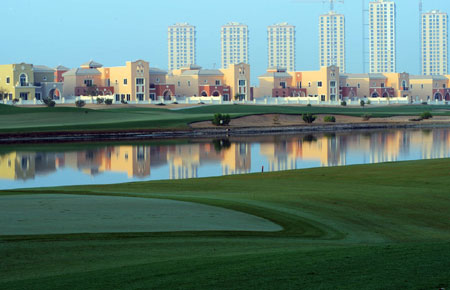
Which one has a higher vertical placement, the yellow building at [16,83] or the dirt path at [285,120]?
the yellow building at [16,83]

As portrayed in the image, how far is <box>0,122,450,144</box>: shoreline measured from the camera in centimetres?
7594

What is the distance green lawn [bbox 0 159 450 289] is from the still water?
67.8 ft

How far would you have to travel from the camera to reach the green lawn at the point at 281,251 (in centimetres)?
1158

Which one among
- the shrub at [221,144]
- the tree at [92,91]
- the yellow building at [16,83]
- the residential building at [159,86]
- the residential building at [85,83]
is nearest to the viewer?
the shrub at [221,144]

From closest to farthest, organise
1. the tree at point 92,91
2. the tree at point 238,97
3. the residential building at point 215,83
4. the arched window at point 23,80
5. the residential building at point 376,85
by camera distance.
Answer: the arched window at point 23,80, the tree at point 92,91, the tree at point 238,97, the residential building at point 215,83, the residential building at point 376,85

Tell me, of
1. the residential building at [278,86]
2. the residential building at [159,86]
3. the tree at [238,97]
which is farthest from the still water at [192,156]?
the residential building at [278,86]

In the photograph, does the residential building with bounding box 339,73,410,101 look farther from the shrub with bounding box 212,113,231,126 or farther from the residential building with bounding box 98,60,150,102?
the shrub with bounding box 212,113,231,126

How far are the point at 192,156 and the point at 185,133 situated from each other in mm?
26815

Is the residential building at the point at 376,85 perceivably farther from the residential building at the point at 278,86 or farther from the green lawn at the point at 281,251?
the green lawn at the point at 281,251

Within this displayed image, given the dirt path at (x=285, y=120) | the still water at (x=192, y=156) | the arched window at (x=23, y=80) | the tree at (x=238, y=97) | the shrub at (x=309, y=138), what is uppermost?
the arched window at (x=23, y=80)

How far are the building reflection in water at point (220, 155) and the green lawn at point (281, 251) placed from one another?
21.9m

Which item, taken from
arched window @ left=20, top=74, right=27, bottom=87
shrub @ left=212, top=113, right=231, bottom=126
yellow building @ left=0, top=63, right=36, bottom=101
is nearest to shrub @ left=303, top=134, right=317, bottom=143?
shrub @ left=212, top=113, right=231, bottom=126

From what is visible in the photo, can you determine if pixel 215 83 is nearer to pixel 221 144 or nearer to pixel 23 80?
pixel 23 80

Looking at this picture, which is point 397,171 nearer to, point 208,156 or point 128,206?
point 128,206
